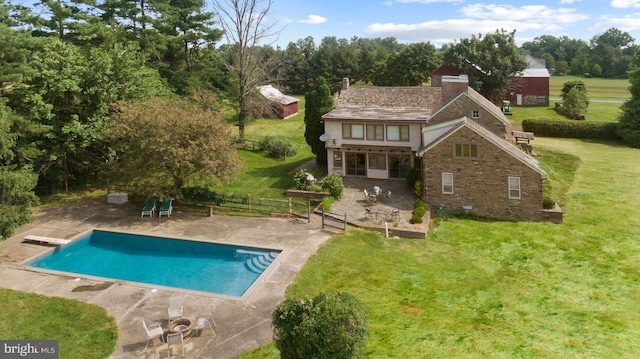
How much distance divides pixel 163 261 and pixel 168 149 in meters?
6.78

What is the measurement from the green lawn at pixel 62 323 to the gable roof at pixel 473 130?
67.4 ft

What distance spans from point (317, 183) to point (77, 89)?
57.9ft

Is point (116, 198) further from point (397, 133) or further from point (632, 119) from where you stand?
point (632, 119)

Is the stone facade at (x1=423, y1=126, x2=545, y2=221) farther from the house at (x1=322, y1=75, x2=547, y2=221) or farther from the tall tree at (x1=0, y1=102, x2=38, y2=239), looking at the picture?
the tall tree at (x1=0, y1=102, x2=38, y2=239)

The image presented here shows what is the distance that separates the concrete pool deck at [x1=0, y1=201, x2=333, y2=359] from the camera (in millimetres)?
14742

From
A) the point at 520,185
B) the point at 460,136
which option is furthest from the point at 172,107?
the point at 520,185

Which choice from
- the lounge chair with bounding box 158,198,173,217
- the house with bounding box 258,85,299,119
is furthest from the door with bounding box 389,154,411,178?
the house with bounding box 258,85,299,119

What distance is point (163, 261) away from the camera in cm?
2264

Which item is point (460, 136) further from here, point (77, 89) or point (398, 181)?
point (77, 89)

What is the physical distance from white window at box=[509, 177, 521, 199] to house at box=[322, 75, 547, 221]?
0.19 feet

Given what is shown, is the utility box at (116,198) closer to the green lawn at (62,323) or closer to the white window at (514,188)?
the green lawn at (62,323)

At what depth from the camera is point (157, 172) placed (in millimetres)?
26938

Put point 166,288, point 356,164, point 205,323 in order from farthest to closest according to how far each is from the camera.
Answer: point 356,164 → point 166,288 → point 205,323

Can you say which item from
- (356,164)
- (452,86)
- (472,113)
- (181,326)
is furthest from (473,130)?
(181,326)
